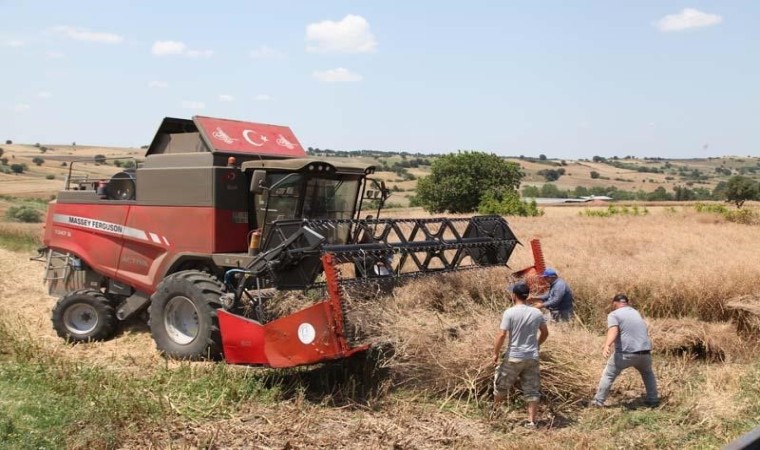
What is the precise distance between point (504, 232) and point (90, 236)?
6.25 metres

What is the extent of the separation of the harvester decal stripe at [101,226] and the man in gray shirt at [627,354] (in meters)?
6.04

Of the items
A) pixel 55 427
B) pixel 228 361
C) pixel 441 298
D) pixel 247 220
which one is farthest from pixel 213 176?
pixel 55 427

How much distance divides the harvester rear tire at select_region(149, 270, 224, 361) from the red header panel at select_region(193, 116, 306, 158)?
1.89m

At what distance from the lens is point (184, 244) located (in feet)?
29.8

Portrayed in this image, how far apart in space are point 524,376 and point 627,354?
3.55 feet

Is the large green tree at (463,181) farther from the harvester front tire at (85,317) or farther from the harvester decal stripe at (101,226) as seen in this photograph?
the harvester front tire at (85,317)

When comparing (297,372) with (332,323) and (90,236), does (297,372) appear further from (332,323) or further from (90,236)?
(90,236)

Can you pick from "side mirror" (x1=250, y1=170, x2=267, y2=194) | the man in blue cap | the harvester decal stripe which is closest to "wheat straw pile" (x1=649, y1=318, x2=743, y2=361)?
the man in blue cap

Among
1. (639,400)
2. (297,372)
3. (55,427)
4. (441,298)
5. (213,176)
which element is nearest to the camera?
(55,427)

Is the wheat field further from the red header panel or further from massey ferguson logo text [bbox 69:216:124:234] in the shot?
the red header panel

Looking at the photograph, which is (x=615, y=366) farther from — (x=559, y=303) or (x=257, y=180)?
(x=257, y=180)

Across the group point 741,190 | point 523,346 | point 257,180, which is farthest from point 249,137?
point 741,190

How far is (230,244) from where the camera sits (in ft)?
29.2

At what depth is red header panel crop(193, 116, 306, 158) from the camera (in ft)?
30.2
